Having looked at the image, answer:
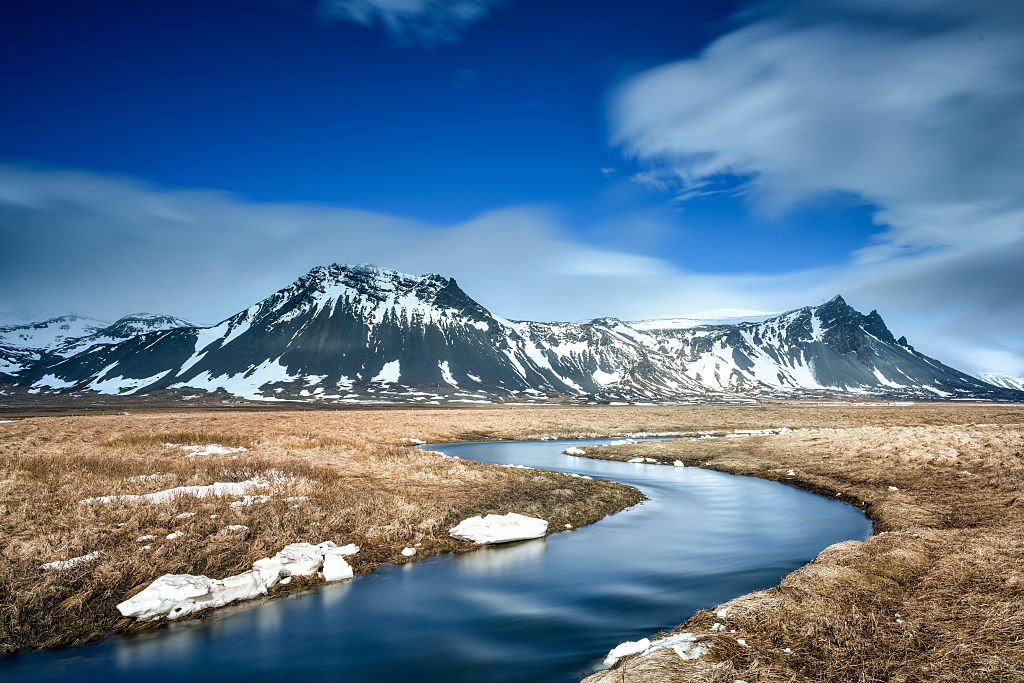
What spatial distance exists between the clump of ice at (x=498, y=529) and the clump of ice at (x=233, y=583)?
219 inches

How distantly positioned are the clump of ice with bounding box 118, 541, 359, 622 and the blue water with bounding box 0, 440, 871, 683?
1.80ft

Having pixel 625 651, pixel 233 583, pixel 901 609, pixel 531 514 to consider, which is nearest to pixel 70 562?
pixel 233 583

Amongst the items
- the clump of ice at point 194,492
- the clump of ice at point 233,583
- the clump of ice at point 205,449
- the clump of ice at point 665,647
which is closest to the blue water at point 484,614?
the clump of ice at point 233,583

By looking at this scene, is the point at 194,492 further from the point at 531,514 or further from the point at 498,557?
the point at 531,514

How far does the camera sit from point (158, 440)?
43375mm

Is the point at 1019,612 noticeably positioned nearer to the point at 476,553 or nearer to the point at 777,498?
the point at 476,553

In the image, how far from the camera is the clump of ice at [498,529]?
79.2 ft

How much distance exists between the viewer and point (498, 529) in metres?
24.7

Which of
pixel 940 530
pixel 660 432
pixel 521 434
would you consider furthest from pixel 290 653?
pixel 660 432

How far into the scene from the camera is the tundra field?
1127cm

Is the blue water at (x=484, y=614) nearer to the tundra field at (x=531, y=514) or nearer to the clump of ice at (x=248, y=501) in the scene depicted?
the tundra field at (x=531, y=514)

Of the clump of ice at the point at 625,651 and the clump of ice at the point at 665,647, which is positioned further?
the clump of ice at the point at 625,651

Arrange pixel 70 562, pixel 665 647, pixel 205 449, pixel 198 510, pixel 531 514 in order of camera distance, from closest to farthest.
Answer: pixel 665 647 → pixel 70 562 → pixel 198 510 → pixel 531 514 → pixel 205 449

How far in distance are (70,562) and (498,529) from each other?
15532 mm
